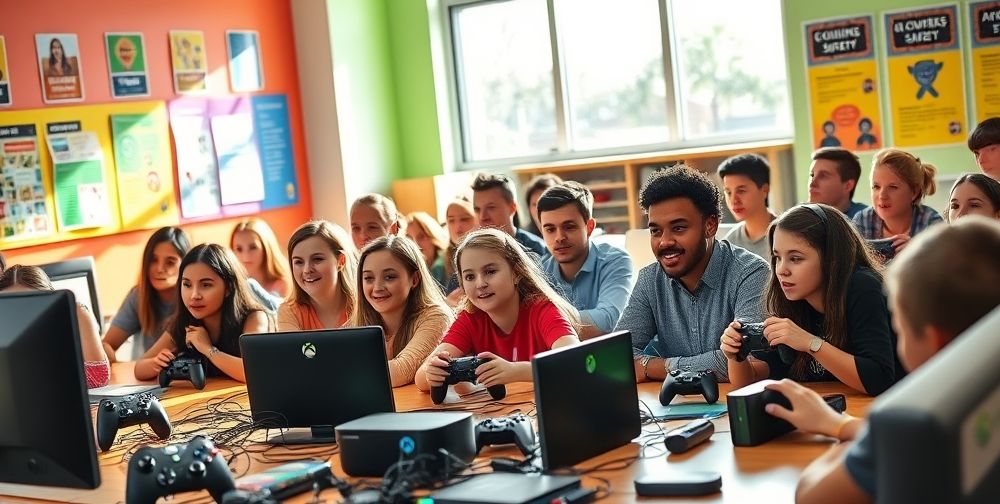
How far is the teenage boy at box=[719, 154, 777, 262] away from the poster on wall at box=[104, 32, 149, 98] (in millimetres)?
3349

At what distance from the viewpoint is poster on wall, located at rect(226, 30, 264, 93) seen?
23.5 ft

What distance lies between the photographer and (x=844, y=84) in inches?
265

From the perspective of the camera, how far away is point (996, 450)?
91 centimetres

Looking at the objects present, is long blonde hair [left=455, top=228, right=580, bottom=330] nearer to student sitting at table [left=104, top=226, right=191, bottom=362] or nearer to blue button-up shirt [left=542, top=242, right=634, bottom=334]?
blue button-up shirt [left=542, top=242, right=634, bottom=334]

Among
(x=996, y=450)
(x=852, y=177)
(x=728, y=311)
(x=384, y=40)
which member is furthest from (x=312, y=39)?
(x=996, y=450)

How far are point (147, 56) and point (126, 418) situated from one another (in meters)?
4.03

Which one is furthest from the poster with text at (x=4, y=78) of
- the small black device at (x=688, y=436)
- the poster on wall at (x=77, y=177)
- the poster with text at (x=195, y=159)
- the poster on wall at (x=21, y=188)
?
the small black device at (x=688, y=436)

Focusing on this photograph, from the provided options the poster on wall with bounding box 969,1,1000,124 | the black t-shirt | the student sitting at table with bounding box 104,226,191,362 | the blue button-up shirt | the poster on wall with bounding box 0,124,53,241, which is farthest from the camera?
the poster on wall with bounding box 969,1,1000,124

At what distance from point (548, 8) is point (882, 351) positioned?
5478 mm

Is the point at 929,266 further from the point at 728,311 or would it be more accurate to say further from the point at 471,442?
the point at 728,311

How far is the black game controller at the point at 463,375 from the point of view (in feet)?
10.1

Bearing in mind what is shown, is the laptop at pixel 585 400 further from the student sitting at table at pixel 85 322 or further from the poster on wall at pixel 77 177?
the poster on wall at pixel 77 177

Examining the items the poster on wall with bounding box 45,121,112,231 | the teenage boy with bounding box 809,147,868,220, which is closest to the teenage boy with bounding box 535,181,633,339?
the teenage boy with bounding box 809,147,868,220

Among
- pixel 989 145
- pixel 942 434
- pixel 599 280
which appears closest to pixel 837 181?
pixel 989 145
